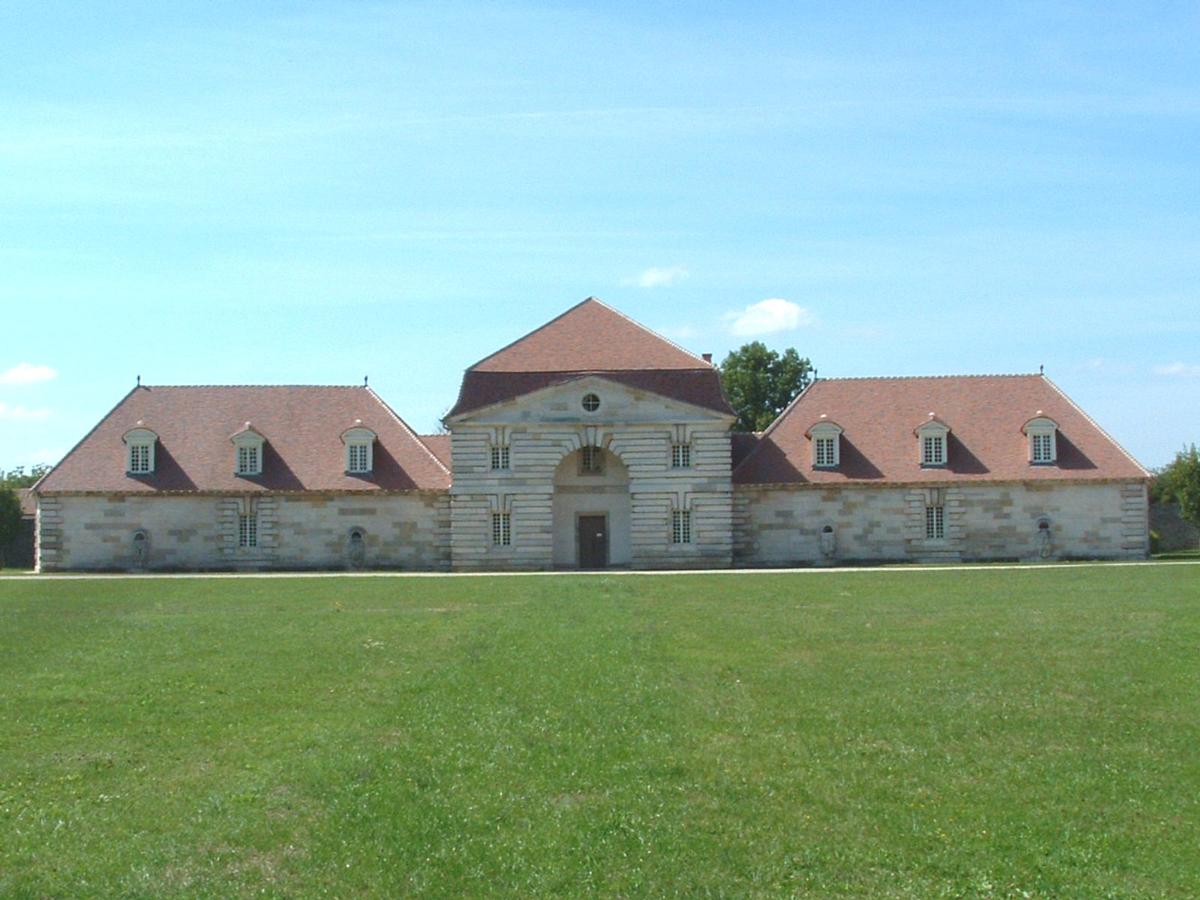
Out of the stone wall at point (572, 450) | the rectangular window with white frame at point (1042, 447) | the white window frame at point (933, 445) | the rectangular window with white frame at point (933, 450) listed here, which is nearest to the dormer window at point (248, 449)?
the stone wall at point (572, 450)

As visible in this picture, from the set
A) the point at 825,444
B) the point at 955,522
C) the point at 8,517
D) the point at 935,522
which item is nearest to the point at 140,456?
the point at 8,517

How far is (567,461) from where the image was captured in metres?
52.4

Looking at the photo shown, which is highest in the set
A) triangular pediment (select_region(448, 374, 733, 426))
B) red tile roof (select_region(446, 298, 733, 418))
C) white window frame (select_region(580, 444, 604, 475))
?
red tile roof (select_region(446, 298, 733, 418))

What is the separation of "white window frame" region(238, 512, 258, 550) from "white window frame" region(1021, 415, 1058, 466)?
2773 cm

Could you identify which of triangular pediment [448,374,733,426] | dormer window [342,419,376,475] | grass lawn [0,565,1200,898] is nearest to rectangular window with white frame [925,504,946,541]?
triangular pediment [448,374,733,426]

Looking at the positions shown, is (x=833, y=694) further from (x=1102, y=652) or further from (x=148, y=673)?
(x=148, y=673)

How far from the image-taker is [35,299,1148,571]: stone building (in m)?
50.5

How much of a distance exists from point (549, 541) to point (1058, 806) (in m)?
39.5

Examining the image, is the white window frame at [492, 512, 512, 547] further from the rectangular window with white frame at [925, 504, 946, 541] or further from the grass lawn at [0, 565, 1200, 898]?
the grass lawn at [0, 565, 1200, 898]

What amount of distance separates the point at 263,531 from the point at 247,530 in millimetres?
611

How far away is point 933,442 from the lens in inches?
2058

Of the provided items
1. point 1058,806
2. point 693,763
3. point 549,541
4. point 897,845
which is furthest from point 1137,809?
point 549,541

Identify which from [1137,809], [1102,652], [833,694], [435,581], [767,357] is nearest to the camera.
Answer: [1137,809]

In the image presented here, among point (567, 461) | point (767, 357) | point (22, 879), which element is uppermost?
point (767, 357)
